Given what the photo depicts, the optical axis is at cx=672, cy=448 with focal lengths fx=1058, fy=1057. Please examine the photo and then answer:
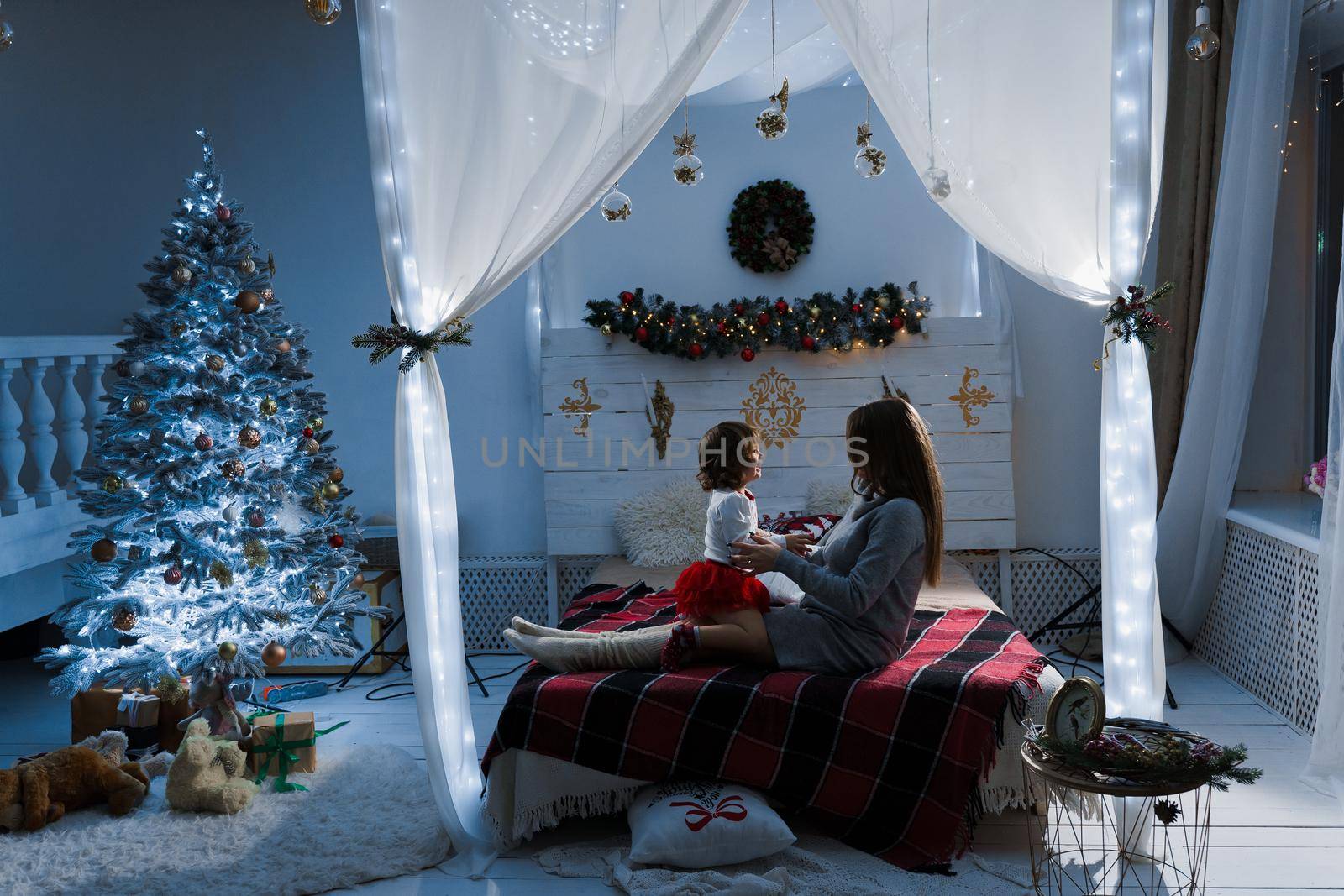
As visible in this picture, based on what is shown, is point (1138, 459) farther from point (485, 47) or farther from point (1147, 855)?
point (485, 47)

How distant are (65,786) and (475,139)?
2354 mm

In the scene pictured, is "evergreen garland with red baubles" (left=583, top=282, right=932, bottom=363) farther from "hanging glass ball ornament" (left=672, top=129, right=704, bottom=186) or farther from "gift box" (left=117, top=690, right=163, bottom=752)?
"gift box" (left=117, top=690, right=163, bottom=752)

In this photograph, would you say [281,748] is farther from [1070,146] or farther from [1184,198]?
[1184,198]

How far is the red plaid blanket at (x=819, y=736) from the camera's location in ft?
9.41

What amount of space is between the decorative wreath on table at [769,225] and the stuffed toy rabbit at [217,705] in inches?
113

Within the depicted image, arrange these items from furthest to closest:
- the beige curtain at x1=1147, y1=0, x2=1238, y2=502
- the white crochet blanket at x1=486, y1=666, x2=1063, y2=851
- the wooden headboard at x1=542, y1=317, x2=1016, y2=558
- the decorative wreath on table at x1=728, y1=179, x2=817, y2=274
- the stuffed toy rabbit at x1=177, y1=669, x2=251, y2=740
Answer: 1. the decorative wreath on table at x1=728, y1=179, x2=817, y2=274
2. the wooden headboard at x1=542, y1=317, x2=1016, y2=558
3. the beige curtain at x1=1147, y1=0, x2=1238, y2=502
4. the stuffed toy rabbit at x1=177, y1=669, x2=251, y2=740
5. the white crochet blanket at x1=486, y1=666, x2=1063, y2=851

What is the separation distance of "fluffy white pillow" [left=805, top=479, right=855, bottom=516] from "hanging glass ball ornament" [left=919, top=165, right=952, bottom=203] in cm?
192

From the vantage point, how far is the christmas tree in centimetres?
371

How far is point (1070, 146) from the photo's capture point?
2939 millimetres

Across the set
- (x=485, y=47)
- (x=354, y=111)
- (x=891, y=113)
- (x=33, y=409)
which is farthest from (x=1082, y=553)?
(x=33, y=409)

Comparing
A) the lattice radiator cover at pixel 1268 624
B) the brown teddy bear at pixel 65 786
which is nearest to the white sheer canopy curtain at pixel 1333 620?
the lattice radiator cover at pixel 1268 624

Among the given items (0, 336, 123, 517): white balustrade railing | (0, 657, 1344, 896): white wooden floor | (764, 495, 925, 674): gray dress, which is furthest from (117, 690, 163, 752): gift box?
(764, 495, 925, 674): gray dress

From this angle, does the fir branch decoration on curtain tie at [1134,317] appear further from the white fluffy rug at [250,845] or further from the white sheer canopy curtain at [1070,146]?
the white fluffy rug at [250,845]

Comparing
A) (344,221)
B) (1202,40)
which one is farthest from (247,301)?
(1202,40)
